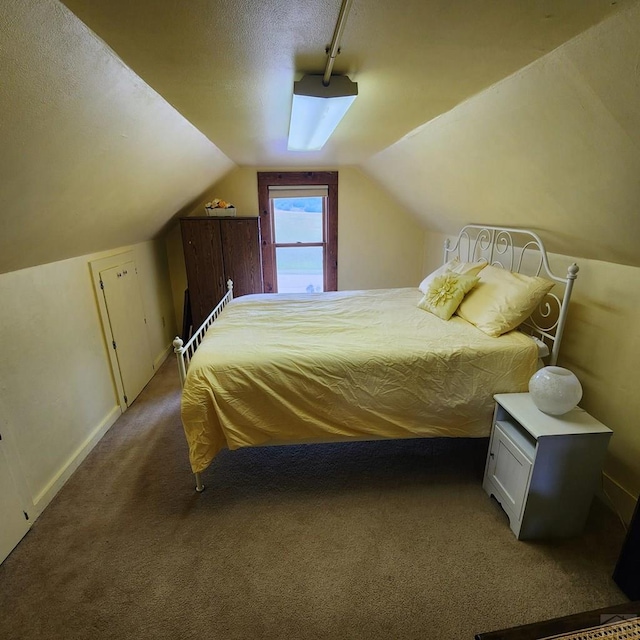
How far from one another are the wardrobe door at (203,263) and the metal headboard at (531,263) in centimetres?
258

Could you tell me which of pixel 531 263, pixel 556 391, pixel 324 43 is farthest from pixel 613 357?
pixel 324 43

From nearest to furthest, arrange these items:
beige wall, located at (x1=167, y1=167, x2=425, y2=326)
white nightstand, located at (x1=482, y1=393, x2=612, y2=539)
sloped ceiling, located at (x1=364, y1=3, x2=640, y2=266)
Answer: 1. sloped ceiling, located at (x1=364, y1=3, x2=640, y2=266)
2. white nightstand, located at (x1=482, y1=393, x2=612, y2=539)
3. beige wall, located at (x1=167, y1=167, x2=425, y2=326)

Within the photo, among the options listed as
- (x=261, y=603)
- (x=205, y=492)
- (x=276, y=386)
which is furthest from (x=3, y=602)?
(x=276, y=386)

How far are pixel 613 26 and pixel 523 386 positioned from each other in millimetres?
1683

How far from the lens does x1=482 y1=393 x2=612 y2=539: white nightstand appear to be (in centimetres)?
166

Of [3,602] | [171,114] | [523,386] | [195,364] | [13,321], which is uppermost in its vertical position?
[171,114]

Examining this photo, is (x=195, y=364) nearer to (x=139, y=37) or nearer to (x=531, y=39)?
(x=139, y=37)

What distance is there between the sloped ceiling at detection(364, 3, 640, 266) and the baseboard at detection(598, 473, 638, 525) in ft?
4.07

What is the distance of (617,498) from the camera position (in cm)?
195

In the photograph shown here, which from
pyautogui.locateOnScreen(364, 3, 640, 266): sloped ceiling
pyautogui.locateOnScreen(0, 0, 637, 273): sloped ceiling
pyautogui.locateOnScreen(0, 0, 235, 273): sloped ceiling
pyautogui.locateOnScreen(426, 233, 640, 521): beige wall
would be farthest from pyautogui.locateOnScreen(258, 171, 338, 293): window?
pyautogui.locateOnScreen(426, 233, 640, 521): beige wall

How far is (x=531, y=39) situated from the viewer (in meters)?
1.18

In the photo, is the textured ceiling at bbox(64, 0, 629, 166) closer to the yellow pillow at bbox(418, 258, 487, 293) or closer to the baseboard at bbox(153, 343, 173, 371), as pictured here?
the yellow pillow at bbox(418, 258, 487, 293)

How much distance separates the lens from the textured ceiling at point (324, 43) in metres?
1.03

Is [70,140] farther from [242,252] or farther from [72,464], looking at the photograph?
[242,252]
